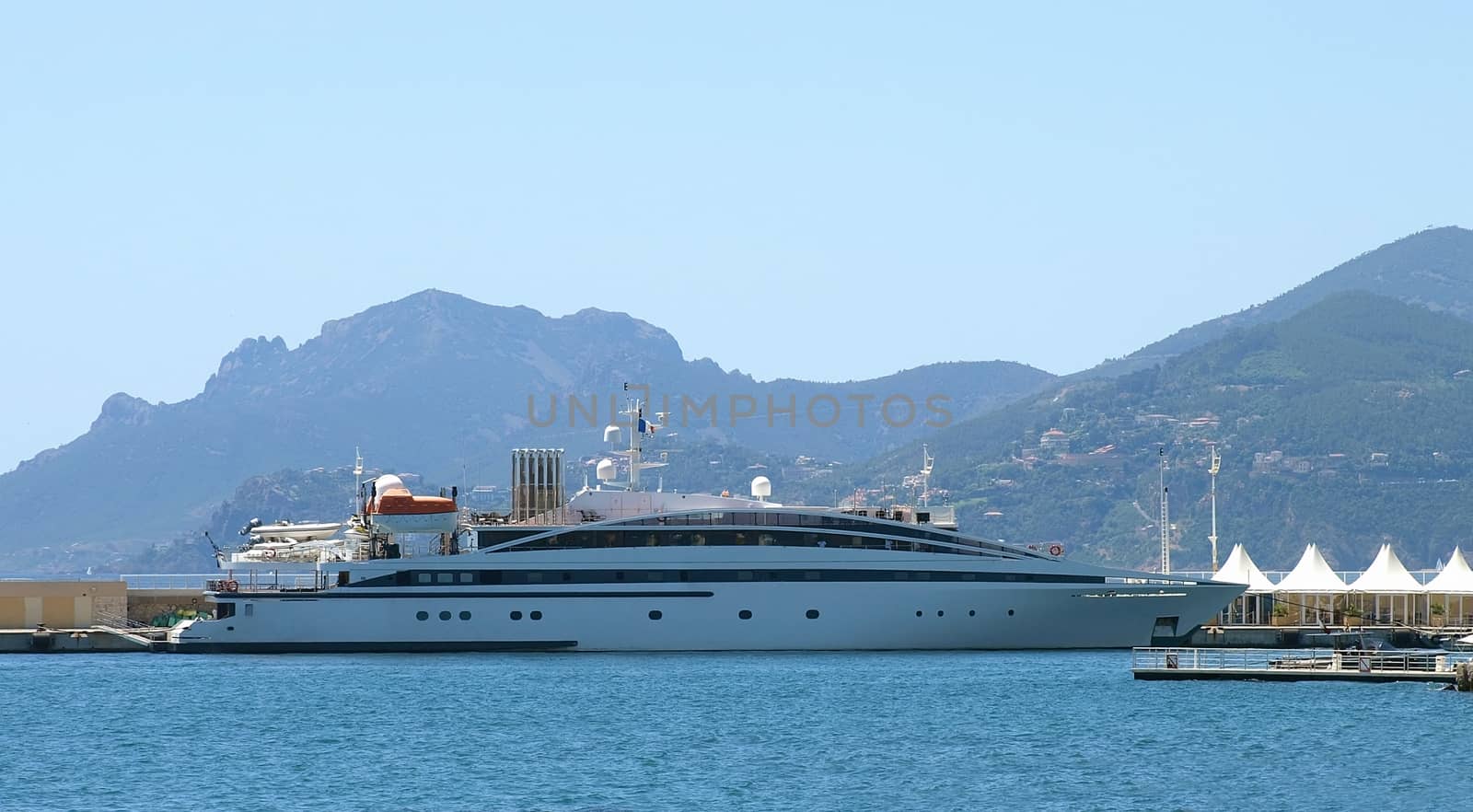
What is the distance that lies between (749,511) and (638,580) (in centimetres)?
385

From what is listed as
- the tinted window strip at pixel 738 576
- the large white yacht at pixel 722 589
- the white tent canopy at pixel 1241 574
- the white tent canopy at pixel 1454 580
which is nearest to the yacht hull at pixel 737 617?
the large white yacht at pixel 722 589

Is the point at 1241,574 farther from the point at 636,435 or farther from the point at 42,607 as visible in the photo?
the point at 42,607

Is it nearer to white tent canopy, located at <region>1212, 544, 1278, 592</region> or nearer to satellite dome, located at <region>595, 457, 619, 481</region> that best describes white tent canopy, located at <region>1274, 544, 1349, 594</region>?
white tent canopy, located at <region>1212, 544, 1278, 592</region>

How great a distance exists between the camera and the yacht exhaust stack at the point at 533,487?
221 feet

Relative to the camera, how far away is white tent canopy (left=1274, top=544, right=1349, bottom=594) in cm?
7531

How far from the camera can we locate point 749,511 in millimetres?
64875

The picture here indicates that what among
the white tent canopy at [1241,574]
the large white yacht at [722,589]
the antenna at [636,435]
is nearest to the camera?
the large white yacht at [722,589]

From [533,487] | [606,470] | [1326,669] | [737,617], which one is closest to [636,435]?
[606,470]

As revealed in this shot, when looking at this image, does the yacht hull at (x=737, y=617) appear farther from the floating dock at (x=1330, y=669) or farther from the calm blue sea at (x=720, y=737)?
the floating dock at (x=1330, y=669)

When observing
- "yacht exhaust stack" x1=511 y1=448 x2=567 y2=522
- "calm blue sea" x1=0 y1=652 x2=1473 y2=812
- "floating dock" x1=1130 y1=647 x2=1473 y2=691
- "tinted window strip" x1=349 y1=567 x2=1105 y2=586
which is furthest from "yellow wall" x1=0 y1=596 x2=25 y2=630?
"floating dock" x1=1130 y1=647 x2=1473 y2=691

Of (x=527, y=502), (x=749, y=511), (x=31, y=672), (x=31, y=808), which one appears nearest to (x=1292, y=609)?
(x=749, y=511)

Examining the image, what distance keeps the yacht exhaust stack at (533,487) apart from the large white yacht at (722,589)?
0.60 m

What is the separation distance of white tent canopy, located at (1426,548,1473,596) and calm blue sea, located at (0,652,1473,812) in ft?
50.9

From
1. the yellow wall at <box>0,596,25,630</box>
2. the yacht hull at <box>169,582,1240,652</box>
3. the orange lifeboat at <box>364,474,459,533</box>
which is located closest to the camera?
the yacht hull at <box>169,582,1240,652</box>
